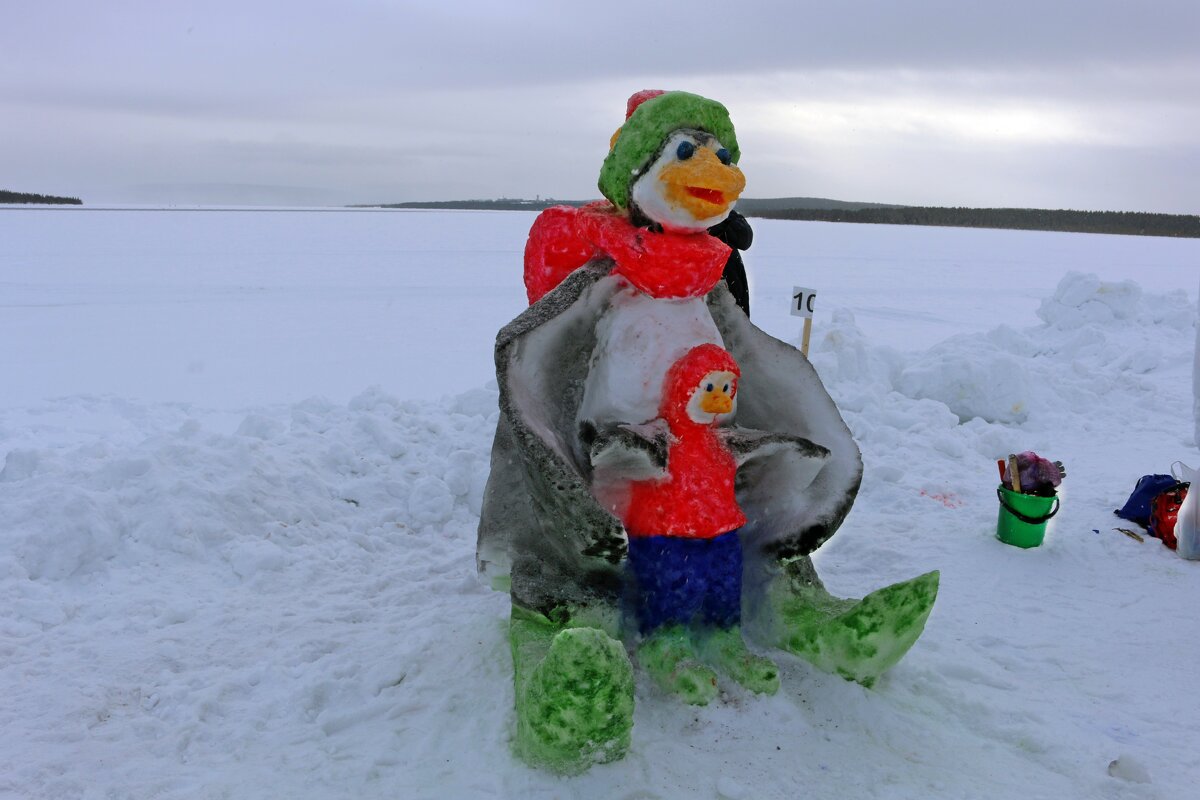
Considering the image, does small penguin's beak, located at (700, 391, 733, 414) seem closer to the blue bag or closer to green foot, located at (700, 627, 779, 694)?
green foot, located at (700, 627, 779, 694)

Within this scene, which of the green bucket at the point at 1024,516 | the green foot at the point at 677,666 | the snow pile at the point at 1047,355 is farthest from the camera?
the snow pile at the point at 1047,355

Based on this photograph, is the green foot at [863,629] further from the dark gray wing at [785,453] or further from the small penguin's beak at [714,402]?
the small penguin's beak at [714,402]

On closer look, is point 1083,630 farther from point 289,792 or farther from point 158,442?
point 158,442

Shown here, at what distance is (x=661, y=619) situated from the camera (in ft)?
8.34

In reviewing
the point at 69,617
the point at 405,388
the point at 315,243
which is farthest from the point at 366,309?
the point at 315,243

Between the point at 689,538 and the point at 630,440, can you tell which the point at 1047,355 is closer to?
the point at 689,538

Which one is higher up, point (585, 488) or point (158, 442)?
point (585, 488)

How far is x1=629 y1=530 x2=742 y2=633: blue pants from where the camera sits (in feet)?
8.20

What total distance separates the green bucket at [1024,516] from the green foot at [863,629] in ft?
5.23

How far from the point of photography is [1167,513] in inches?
159

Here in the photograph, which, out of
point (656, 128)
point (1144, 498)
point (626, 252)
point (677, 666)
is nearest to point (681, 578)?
point (677, 666)

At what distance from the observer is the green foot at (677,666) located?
2459mm

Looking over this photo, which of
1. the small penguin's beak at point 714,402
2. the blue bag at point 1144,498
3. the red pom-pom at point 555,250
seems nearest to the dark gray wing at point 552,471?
the red pom-pom at point 555,250

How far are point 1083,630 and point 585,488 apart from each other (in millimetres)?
2052
